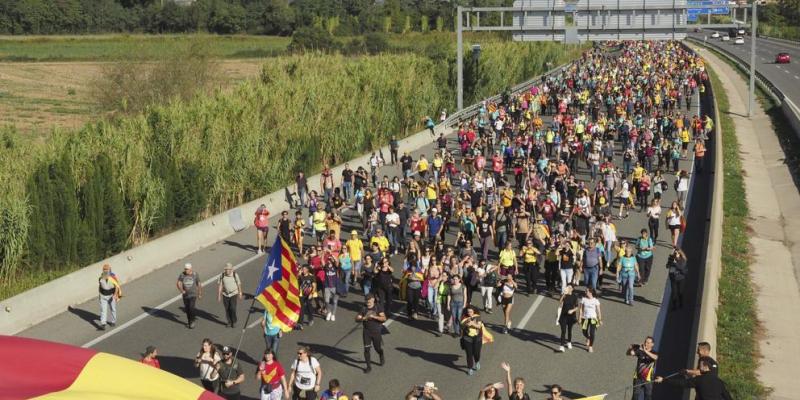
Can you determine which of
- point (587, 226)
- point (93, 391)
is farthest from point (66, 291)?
point (93, 391)

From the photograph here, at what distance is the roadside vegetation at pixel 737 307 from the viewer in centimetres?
1708

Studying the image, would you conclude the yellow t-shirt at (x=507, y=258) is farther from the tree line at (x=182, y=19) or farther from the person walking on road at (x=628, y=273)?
the tree line at (x=182, y=19)

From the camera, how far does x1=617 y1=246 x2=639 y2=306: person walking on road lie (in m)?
20.8

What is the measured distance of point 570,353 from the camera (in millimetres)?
18172

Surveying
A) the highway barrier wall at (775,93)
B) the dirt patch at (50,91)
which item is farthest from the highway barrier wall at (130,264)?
the highway barrier wall at (775,93)

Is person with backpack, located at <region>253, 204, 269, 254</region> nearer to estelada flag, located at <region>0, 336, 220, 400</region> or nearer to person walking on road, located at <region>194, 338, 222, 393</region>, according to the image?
person walking on road, located at <region>194, 338, 222, 393</region>

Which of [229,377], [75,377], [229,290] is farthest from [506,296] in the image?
[75,377]

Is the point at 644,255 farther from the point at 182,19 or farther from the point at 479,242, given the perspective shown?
the point at 182,19

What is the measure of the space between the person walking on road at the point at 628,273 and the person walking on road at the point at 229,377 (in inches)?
351

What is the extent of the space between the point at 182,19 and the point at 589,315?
10962 centimetres

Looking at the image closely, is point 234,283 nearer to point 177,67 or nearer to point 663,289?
point 663,289

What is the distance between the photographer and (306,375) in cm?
1491

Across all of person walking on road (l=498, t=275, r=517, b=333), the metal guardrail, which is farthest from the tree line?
person walking on road (l=498, t=275, r=517, b=333)

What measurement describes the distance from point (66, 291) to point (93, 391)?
16.7 meters
